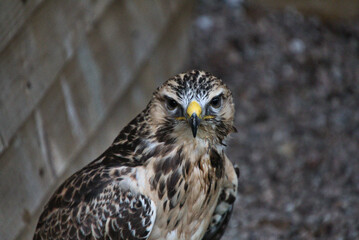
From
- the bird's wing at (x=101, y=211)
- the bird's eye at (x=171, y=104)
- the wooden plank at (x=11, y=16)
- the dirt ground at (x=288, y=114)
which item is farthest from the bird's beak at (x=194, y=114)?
the dirt ground at (x=288, y=114)

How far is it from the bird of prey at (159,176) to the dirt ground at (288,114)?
1.88 m

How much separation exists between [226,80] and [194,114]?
3.94 metres

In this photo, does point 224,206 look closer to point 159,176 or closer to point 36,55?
point 159,176

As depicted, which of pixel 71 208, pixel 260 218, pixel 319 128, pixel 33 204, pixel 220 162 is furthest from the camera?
pixel 319 128

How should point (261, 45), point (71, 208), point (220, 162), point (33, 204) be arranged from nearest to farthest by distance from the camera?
point (71, 208), point (220, 162), point (33, 204), point (261, 45)

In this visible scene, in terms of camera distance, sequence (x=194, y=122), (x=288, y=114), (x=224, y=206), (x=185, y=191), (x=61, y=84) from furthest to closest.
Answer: (x=288, y=114) → (x=61, y=84) → (x=224, y=206) → (x=185, y=191) → (x=194, y=122)

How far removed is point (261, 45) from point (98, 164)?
14.0ft

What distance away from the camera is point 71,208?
3719mm

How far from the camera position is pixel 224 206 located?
4289mm

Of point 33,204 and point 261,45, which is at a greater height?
point 261,45

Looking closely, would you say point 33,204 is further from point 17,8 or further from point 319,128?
point 319,128

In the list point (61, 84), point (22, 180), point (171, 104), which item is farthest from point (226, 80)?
point (171, 104)

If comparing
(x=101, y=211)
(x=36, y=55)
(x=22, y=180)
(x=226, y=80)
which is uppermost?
(x=226, y=80)

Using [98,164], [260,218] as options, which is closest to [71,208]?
[98,164]
